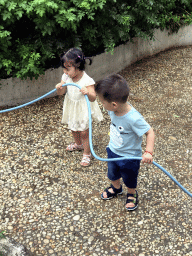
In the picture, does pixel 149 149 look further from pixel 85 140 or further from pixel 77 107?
pixel 85 140

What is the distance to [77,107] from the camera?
3.07m

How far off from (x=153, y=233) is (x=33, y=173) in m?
1.49

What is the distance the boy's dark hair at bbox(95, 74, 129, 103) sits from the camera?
216 cm

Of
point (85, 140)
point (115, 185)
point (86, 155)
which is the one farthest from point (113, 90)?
point (86, 155)

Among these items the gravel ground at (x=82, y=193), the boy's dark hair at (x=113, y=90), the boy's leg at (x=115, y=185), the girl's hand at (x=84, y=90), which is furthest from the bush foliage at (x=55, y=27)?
the boy's leg at (x=115, y=185)

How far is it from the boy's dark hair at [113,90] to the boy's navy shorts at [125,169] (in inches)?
23.1

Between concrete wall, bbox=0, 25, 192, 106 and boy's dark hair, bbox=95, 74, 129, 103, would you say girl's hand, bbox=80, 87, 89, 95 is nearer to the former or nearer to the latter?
boy's dark hair, bbox=95, 74, 129, 103

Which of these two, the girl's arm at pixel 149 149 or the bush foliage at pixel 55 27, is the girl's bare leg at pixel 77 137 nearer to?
the bush foliage at pixel 55 27

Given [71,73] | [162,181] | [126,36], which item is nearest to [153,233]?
[162,181]

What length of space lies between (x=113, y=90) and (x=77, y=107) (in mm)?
975

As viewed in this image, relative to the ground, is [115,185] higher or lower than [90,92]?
lower

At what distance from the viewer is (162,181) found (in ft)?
10.5

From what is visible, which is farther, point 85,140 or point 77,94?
point 85,140

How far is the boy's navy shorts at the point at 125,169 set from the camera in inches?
97.3
